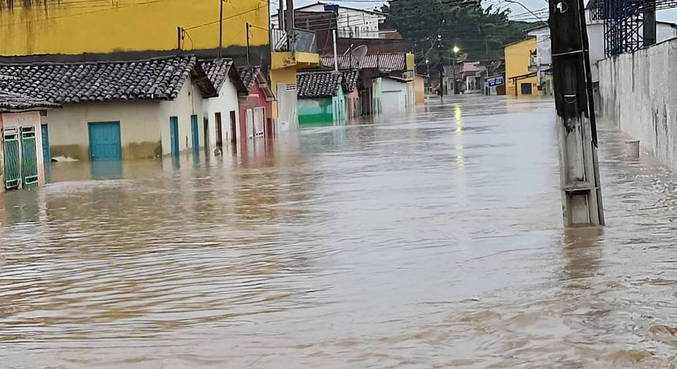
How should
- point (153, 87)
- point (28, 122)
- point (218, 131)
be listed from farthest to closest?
point (218, 131) < point (153, 87) < point (28, 122)

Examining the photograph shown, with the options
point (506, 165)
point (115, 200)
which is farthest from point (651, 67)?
point (115, 200)

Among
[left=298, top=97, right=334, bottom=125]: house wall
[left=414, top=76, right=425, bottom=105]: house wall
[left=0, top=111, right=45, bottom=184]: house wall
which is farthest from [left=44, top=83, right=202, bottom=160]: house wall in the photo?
[left=414, top=76, right=425, bottom=105]: house wall

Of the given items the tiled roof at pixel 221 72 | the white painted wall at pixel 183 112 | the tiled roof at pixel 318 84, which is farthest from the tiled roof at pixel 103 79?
the tiled roof at pixel 318 84

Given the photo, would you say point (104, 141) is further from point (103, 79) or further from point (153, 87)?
point (153, 87)

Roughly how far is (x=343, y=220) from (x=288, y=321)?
24.5 ft

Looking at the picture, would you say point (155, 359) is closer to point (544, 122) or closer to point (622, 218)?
point (622, 218)

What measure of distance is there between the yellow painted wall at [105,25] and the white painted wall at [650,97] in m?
19.9

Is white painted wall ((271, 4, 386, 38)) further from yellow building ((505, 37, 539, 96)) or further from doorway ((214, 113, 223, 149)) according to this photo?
doorway ((214, 113, 223, 149))

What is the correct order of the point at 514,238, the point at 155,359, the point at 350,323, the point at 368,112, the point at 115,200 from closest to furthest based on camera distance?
the point at 155,359 → the point at 350,323 → the point at 514,238 → the point at 115,200 → the point at 368,112

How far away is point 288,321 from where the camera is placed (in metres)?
9.69

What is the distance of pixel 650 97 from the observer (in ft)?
86.3

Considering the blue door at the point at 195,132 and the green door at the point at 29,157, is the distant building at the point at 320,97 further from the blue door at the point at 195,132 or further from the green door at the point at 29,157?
the green door at the point at 29,157

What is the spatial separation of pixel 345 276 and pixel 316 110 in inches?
2363

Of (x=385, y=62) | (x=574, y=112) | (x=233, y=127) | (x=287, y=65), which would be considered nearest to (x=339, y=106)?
(x=287, y=65)
